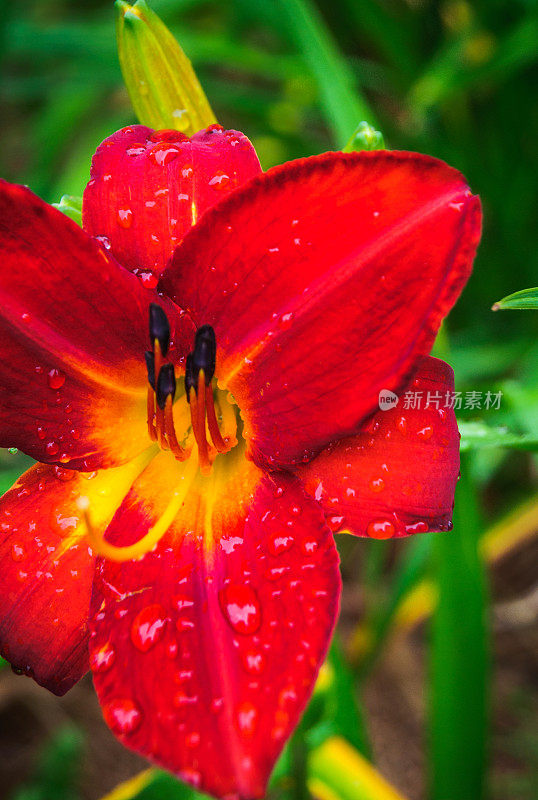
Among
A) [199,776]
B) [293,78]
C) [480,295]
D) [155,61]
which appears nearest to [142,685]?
[199,776]

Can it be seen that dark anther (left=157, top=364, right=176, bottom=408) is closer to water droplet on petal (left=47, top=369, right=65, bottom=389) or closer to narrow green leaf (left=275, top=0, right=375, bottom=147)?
water droplet on petal (left=47, top=369, right=65, bottom=389)

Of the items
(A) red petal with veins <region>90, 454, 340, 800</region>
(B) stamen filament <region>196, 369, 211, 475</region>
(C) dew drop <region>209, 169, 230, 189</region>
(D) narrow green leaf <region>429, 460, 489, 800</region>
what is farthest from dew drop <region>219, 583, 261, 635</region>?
(D) narrow green leaf <region>429, 460, 489, 800</region>

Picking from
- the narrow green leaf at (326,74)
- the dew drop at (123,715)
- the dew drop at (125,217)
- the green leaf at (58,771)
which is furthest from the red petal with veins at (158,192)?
the green leaf at (58,771)

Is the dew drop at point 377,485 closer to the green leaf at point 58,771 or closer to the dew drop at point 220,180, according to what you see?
the dew drop at point 220,180

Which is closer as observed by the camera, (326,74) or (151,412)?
(151,412)

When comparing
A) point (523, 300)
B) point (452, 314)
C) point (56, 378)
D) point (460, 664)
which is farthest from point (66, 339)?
point (452, 314)

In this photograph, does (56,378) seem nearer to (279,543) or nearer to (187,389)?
(187,389)
